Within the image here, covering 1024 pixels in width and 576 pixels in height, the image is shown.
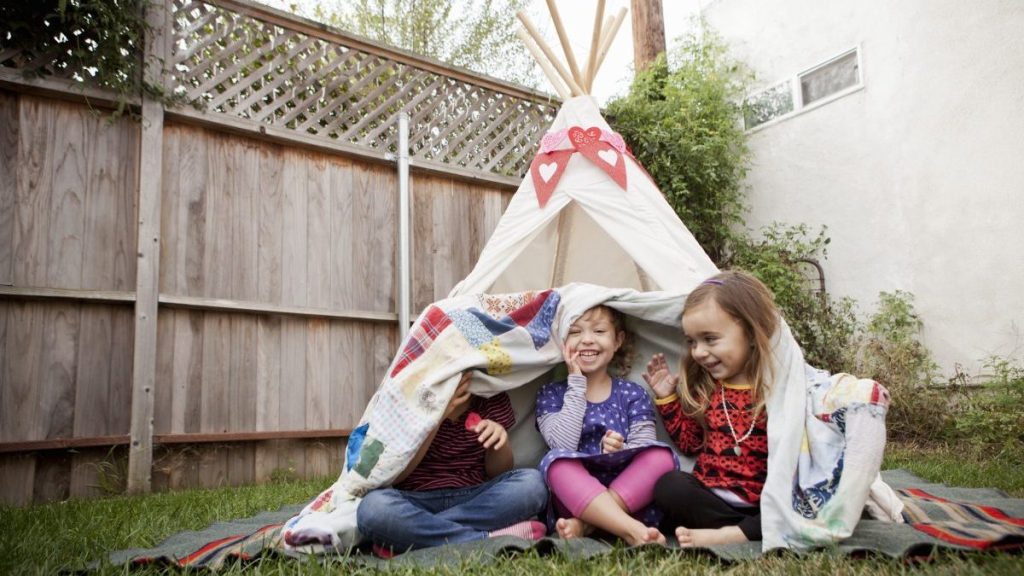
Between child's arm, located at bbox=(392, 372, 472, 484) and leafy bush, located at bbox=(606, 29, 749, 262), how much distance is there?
355 cm

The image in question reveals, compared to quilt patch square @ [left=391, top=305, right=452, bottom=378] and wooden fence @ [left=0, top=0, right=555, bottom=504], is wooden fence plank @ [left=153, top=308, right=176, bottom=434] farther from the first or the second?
quilt patch square @ [left=391, top=305, right=452, bottom=378]

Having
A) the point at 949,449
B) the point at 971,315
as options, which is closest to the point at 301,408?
the point at 949,449

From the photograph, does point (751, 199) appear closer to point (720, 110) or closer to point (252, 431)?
point (720, 110)

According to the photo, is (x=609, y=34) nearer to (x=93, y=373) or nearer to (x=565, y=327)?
(x=565, y=327)

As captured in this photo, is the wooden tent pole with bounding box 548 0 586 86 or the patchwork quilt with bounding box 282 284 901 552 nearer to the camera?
the patchwork quilt with bounding box 282 284 901 552

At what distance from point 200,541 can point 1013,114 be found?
5.06m

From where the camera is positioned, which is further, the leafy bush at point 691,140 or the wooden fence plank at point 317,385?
the leafy bush at point 691,140

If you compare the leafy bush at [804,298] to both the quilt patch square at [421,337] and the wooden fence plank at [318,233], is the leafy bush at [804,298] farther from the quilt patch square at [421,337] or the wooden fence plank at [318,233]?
the quilt patch square at [421,337]

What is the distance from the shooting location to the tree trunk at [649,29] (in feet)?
19.3

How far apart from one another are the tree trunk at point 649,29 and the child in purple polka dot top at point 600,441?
4.07 meters

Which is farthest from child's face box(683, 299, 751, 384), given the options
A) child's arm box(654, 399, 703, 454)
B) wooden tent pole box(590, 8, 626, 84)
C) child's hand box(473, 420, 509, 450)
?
wooden tent pole box(590, 8, 626, 84)

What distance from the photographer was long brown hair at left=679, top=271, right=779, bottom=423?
6.80 feet

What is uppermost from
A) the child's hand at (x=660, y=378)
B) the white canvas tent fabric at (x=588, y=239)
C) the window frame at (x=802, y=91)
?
the window frame at (x=802, y=91)

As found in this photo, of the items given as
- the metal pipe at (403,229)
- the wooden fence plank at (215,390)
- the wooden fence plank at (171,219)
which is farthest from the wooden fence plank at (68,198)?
A: the metal pipe at (403,229)
